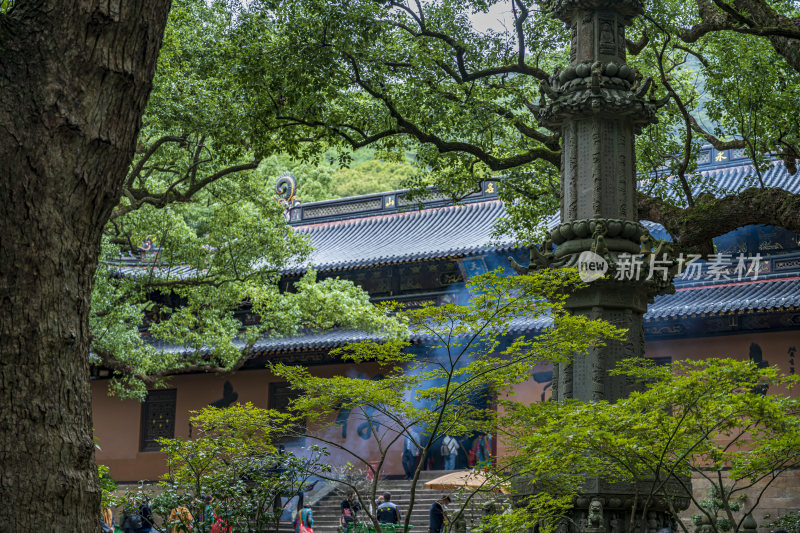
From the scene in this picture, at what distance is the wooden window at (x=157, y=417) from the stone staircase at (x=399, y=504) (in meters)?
5.62

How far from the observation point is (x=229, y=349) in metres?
16.8

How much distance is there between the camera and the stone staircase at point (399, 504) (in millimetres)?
16844

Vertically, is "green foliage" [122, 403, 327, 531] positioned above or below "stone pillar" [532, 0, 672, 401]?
below

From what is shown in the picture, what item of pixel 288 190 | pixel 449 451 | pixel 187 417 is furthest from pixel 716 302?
pixel 288 190

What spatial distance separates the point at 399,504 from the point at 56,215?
1552 centimetres

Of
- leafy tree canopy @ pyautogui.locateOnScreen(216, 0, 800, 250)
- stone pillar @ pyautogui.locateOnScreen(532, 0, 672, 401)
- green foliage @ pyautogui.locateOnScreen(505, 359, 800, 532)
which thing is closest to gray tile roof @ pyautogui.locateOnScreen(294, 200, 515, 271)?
leafy tree canopy @ pyautogui.locateOnScreen(216, 0, 800, 250)

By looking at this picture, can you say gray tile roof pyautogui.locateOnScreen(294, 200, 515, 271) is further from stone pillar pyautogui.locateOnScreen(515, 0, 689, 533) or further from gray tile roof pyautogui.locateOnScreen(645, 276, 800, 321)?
stone pillar pyautogui.locateOnScreen(515, 0, 689, 533)

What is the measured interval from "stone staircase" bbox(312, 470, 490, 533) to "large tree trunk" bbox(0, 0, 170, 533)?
14086 millimetres

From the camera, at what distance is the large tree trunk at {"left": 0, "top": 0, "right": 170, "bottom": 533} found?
2713 mm

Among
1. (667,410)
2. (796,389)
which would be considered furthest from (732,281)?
(667,410)

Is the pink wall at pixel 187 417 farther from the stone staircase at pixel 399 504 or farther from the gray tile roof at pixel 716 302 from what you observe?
the gray tile roof at pixel 716 302

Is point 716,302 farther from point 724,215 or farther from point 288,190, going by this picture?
point 288,190

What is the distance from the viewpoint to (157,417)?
22.2 metres

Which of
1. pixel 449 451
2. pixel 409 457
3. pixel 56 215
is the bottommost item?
pixel 409 457
